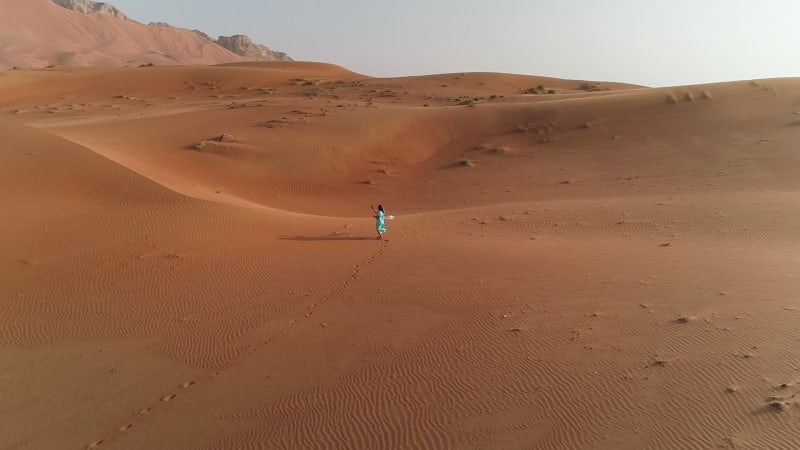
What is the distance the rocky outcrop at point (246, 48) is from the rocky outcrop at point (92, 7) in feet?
66.6

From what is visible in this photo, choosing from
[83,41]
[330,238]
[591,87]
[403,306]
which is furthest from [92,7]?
[403,306]

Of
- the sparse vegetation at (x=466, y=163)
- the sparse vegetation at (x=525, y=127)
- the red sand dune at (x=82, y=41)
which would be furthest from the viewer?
the red sand dune at (x=82, y=41)

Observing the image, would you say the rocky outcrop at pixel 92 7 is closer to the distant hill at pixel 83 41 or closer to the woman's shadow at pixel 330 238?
the distant hill at pixel 83 41

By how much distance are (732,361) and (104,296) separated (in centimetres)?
738

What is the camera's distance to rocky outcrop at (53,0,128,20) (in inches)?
4059

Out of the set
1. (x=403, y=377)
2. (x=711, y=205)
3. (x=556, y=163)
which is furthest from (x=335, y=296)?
(x=556, y=163)

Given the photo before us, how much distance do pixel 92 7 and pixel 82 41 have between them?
129 feet

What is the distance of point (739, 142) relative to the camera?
16.4 meters

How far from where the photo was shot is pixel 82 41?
78375 millimetres

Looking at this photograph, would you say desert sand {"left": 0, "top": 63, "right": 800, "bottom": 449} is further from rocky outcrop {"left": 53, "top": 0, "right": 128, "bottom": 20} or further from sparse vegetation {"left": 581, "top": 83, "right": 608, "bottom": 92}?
rocky outcrop {"left": 53, "top": 0, "right": 128, "bottom": 20}

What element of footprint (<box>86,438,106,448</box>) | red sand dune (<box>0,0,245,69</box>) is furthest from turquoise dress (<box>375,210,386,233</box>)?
red sand dune (<box>0,0,245,69</box>)

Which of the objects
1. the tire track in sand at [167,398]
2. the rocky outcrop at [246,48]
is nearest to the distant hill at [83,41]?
the rocky outcrop at [246,48]

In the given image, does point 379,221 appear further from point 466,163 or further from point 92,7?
point 92,7

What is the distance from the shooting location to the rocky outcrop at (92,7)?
103106 mm
